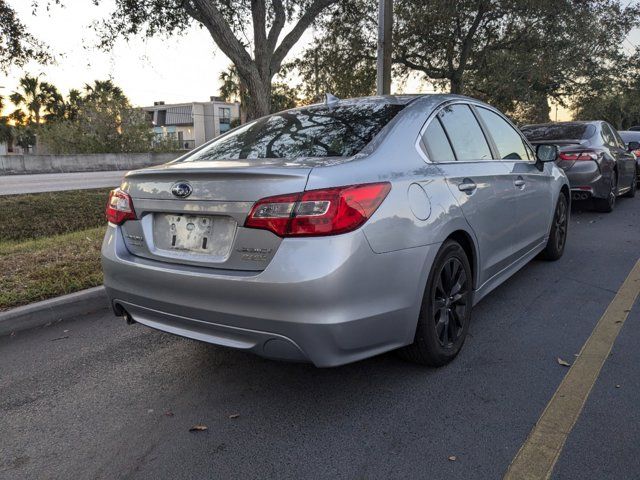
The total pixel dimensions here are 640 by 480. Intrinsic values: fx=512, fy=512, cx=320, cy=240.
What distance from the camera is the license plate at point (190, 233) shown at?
2.51m

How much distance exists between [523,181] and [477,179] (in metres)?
0.99

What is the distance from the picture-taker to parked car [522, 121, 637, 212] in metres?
7.76

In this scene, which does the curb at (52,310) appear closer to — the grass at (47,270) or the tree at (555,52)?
the grass at (47,270)

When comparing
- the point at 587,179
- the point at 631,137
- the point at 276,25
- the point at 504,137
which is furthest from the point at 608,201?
the point at 276,25

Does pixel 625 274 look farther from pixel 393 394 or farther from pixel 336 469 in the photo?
pixel 336 469

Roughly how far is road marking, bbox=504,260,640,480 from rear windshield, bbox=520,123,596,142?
16.8 feet

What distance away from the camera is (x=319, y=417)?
101 inches

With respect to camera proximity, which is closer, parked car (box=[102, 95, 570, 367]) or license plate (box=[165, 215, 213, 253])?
parked car (box=[102, 95, 570, 367])

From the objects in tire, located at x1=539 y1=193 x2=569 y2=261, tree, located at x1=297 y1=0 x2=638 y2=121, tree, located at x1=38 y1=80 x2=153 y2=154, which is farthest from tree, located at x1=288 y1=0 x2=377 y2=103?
tree, located at x1=38 y1=80 x2=153 y2=154

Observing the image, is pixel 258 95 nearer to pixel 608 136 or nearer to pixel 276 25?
pixel 276 25

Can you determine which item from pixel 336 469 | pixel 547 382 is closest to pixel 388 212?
pixel 336 469

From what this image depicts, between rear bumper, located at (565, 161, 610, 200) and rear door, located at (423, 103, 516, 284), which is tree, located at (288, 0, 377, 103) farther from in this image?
rear door, located at (423, 103, 516, 284)

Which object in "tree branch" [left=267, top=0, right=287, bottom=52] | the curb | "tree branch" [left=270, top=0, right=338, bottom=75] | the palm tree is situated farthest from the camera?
the palm tree

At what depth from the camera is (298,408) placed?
267cm
